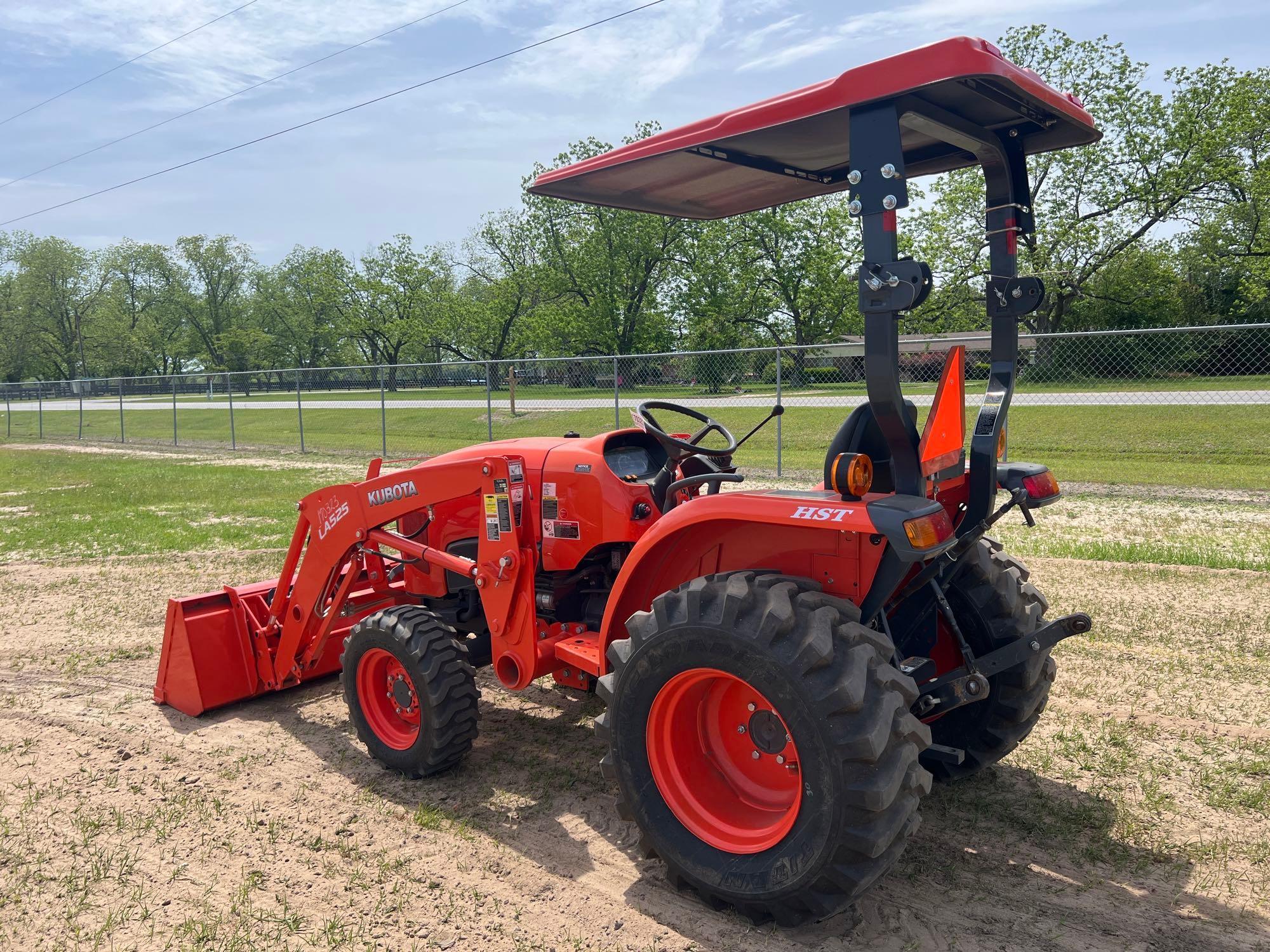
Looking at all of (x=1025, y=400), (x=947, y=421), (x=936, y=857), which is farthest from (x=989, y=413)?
(x=1025, y=400)

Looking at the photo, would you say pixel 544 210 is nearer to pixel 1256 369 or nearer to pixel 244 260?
pixel 1256 369

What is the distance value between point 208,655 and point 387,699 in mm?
1214

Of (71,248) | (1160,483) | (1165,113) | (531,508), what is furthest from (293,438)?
(71,248)

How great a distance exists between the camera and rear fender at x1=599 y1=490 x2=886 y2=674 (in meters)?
2.70

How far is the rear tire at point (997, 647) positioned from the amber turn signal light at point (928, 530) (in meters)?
0.98

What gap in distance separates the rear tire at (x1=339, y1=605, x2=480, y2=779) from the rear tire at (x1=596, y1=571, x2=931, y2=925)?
914mm

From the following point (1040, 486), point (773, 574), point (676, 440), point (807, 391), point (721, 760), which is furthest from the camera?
point (807, 391)

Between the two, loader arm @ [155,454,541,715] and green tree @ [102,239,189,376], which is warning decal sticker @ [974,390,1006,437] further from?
green tree @ [102,239,189,376]

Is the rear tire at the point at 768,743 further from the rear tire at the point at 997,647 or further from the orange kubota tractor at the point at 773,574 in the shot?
the rear tire at the point at 997,647

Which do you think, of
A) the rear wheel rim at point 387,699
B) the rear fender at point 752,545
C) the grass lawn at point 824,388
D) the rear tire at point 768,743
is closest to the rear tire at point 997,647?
the rear fender at point 752,545

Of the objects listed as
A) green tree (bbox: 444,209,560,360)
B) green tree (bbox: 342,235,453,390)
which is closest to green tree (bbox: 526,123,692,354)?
green tree (bbox: 444,209,560,360)

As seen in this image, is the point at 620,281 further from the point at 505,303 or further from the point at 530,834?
the point at 530,834

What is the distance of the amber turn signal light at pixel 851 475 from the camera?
8.80ft

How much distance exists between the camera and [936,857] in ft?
10.2
